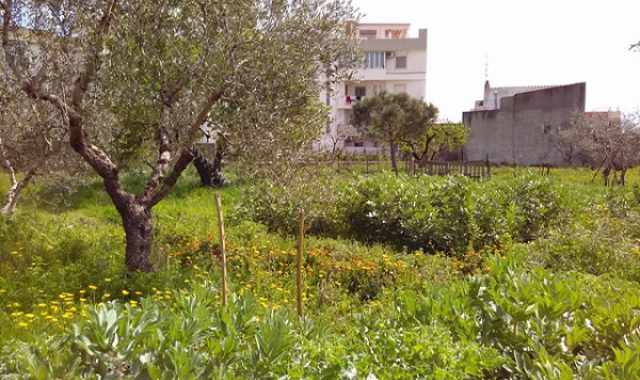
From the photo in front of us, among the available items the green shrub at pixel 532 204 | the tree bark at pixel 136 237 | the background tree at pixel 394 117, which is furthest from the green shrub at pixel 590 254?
the background tree at pixel 394 117

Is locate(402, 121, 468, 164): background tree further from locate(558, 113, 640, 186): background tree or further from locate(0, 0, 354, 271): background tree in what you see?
locate(0, 0, 354, 271): background tree

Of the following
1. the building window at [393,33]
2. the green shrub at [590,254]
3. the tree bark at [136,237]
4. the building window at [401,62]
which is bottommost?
the green shrub at [590,254]

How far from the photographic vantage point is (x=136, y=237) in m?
6.23

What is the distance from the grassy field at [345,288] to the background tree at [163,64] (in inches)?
52.0

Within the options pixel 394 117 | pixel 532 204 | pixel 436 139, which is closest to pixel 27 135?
pixel 532 204

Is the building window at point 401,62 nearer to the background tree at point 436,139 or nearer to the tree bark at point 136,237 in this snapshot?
the background tree at point 436,139

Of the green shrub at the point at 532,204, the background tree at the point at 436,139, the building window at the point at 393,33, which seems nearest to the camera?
the green shrub at the point at 532,204

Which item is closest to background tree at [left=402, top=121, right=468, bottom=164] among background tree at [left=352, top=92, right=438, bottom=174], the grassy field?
background tree at [left=352, top=92, right=438, bottom=174]

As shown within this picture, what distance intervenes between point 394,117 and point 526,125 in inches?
270

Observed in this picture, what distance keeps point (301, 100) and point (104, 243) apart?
3.22m

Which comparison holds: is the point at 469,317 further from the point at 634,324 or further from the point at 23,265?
the point at 23,265

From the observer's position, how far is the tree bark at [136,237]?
6227mm

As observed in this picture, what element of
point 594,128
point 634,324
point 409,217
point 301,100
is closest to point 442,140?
point 594,128

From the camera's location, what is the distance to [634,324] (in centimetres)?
Result: 333
